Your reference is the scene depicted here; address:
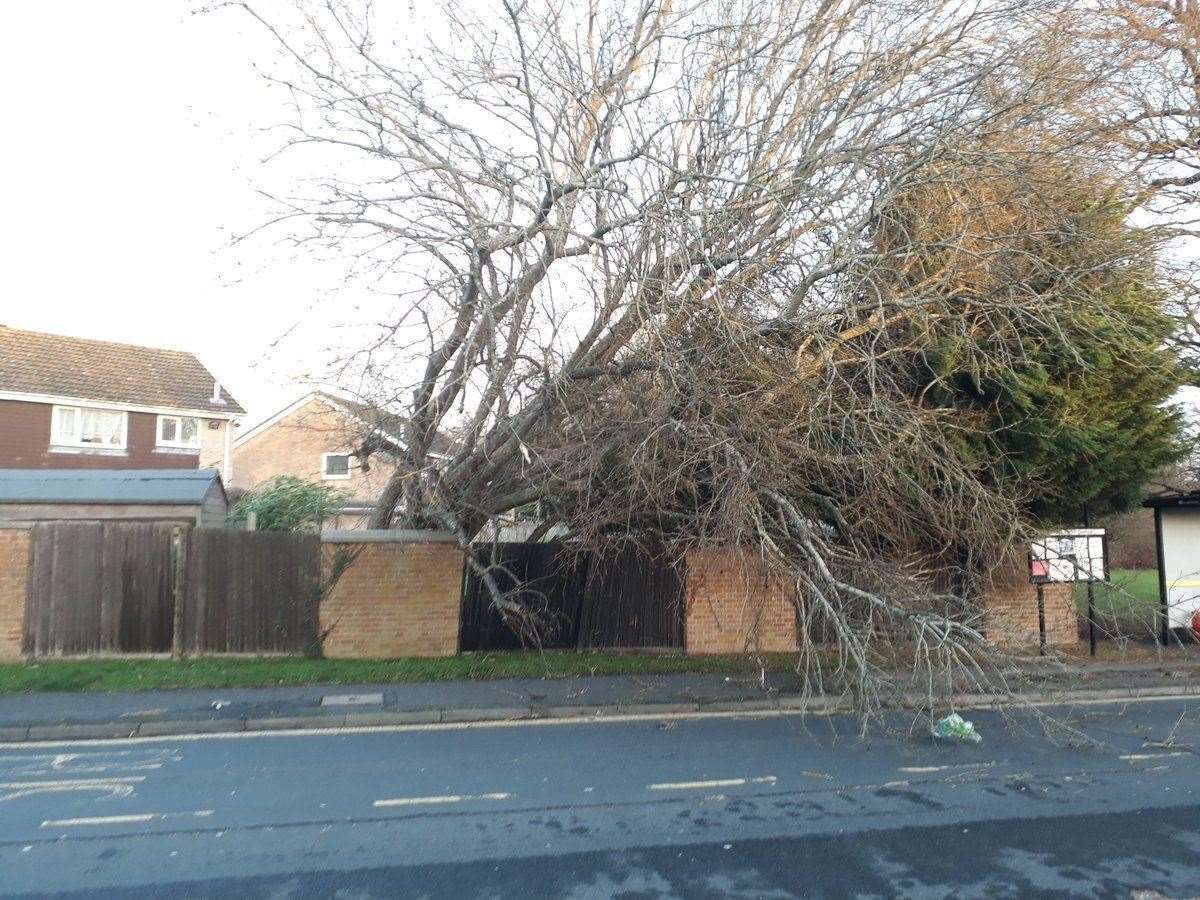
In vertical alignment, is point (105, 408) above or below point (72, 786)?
above

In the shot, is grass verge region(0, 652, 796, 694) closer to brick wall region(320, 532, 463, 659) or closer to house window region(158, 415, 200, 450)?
brick wall region(320, 532, 463, 659)

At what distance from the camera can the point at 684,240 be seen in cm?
1011

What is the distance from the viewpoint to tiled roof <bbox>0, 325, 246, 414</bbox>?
26844 millimetres

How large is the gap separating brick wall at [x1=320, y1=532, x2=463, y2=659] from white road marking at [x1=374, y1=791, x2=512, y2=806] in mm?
6783

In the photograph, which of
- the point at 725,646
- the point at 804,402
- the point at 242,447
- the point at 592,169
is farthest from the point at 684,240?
the point at 242,447

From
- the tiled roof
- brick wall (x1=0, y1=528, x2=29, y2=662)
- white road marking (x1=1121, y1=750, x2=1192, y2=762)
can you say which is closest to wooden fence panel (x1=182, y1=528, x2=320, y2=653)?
brick wall (x1=0, y1=528, x2=29, y2=662)

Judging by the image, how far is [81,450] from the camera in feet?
89.5

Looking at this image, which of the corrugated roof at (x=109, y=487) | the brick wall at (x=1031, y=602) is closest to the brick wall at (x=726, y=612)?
the brick wall at (x=1031, y=602)

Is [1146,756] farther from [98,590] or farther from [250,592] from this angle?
[98,590]

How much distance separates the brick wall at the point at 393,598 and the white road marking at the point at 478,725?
11.7ft

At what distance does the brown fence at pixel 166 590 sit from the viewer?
1327 cm

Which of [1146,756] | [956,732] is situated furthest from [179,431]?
[1146,756]

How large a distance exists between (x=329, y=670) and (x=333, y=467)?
64.5ft

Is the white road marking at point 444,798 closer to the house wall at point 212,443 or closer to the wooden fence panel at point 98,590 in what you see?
the wooden fence panel at point 98,590
